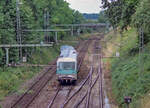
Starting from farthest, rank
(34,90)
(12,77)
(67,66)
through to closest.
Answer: (67,66)
(12,77)
(34,90)

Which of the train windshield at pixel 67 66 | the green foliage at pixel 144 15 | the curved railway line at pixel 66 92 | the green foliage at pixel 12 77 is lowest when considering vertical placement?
the curved railway line at pixel 66 92

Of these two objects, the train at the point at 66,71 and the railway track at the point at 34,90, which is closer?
the railway track at the point at 34,90

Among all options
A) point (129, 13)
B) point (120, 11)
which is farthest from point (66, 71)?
point (129, 13)

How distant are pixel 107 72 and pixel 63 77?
313 inches

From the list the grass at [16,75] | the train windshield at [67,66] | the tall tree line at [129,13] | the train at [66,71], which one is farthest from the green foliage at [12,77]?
the tall tree line at [129,13]

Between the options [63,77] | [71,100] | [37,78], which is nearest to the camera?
[71,100]

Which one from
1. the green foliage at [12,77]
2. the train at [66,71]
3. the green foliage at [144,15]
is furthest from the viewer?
the train at [66,71]

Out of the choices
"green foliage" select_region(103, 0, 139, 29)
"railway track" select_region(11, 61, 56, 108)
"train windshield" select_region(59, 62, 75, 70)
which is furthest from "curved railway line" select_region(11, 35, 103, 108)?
"green foliage" select_region(103, 0, 139, 29)

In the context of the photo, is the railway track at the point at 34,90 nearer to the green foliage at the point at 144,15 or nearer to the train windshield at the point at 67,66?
the train windshield at the point at 67,66

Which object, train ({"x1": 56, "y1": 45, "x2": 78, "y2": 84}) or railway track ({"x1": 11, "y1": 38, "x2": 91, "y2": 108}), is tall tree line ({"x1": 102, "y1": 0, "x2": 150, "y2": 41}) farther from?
railway track ({"x1": 11, "y1": 38, "x2": 91, "y2": 108})

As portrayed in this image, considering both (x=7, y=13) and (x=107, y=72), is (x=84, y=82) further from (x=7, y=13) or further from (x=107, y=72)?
(x=7, y=13)

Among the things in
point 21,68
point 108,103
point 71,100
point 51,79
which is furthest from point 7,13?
point 108,103

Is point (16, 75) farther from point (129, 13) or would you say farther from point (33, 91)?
point (129, 13)

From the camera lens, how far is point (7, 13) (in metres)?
31.2
